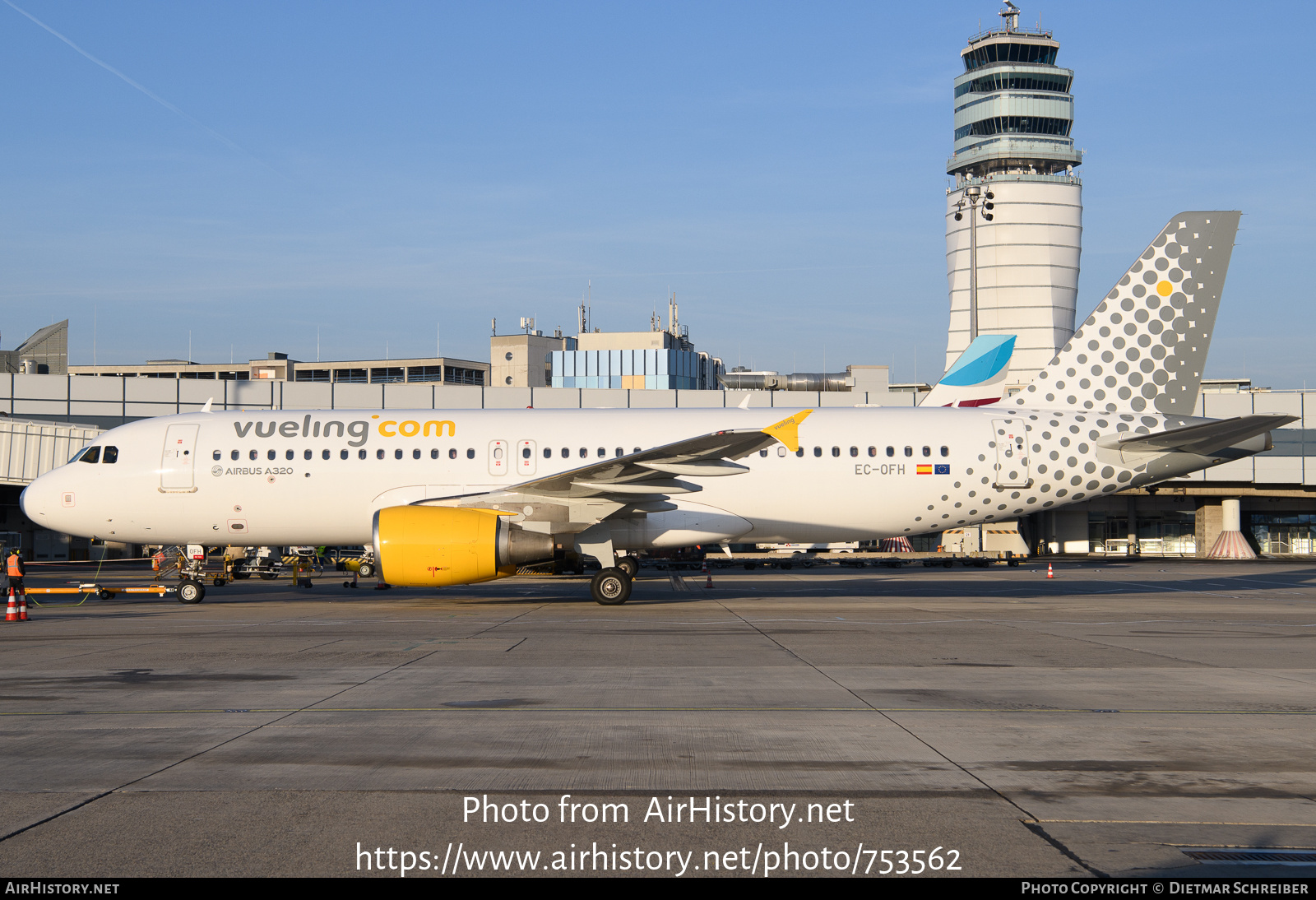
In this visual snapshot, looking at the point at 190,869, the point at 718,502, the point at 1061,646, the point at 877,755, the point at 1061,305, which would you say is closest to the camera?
the point at 190,869

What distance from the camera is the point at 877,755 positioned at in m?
7.06

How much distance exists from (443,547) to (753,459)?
6.99 m

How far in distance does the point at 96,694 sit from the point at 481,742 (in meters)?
4.71

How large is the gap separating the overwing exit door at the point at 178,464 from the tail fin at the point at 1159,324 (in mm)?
18444

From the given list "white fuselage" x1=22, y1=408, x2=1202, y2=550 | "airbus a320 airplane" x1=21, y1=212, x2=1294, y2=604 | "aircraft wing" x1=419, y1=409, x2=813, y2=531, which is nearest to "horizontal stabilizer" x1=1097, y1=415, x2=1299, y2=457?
"airbus a320 airplane" x1=21, y1=212, x2=1294, y2=604

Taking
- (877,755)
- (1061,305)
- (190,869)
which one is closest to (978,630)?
(877,755)

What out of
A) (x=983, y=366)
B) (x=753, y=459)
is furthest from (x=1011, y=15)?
(x=753, y=459)

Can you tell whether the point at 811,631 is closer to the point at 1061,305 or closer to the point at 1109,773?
the point at 1109,773

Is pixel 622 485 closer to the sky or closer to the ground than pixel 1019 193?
closer to the ground

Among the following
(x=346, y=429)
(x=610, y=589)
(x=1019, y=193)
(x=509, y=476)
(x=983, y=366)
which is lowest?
(x=610, y=589)

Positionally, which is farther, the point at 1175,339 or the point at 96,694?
the point at 1175,339

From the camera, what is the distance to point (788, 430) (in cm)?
1848

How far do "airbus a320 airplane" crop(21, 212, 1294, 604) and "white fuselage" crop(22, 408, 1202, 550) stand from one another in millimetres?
35

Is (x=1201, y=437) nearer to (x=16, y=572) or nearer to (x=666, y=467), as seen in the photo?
(x=666, y=467)
